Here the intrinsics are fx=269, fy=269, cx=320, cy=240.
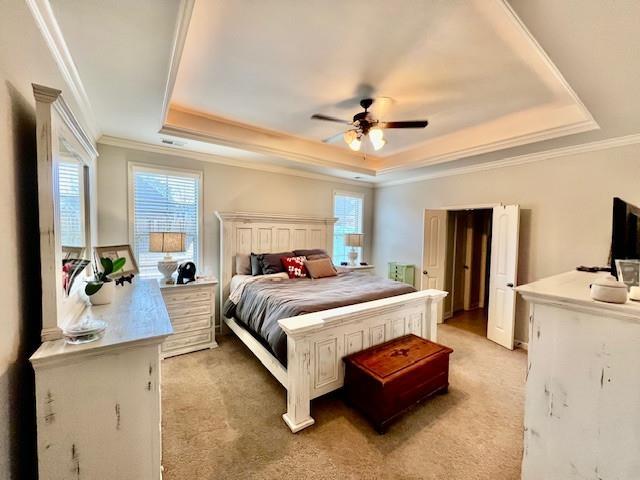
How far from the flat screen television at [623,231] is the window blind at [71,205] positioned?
8.70ft

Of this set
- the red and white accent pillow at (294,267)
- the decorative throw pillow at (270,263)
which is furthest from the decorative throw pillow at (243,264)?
the red and white accent pillow at (294,267)

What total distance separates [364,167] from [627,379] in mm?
4264

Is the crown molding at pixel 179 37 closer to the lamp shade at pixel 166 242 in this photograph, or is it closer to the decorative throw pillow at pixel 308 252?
the lamp shade at pixel 166 242

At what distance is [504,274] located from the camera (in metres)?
3.65

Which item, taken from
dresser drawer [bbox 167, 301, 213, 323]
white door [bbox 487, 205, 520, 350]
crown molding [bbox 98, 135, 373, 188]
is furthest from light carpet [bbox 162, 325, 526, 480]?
crown molding [bbox 98, 135, 373, 188]

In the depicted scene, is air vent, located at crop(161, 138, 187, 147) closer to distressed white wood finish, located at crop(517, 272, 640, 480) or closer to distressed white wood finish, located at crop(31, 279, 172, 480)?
distressed white wood finish, located at crop(31, 279, 172, 480)

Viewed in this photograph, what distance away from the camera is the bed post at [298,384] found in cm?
199

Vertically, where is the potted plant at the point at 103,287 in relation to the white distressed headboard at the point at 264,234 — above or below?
below

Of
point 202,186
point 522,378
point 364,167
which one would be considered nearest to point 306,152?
point 364,167

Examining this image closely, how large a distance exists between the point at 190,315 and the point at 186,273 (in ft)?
1.69

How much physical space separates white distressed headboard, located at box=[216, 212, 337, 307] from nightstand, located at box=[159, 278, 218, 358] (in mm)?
474

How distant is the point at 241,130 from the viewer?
3494mm

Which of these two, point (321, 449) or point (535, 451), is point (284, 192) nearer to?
point (321, 449)

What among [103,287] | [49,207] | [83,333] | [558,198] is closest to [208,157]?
[103,287]
